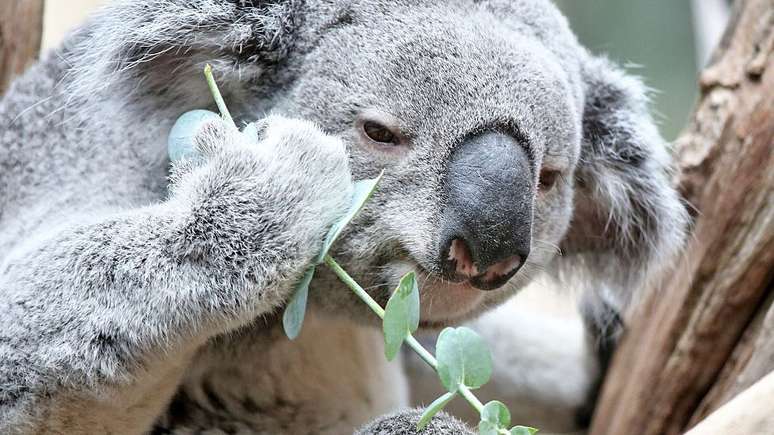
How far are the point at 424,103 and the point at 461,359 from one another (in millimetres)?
662

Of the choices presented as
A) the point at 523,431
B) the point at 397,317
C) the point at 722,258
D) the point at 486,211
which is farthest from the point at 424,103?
the point at 722,258

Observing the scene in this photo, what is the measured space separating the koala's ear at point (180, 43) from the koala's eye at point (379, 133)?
37cm

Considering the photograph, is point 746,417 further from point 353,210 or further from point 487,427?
point 353,210

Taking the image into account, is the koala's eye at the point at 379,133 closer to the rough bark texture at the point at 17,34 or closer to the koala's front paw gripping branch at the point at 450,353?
the koala's front paw gripping branch at the point at 450,353

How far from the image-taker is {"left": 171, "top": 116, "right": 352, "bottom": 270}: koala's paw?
80.3 inches

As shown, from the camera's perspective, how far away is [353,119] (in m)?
2.29

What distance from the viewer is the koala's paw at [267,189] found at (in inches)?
80.3

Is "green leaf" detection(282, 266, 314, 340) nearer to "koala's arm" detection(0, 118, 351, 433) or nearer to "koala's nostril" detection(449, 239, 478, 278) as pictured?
"koala's arm" detection(0, 118, 351, 433)

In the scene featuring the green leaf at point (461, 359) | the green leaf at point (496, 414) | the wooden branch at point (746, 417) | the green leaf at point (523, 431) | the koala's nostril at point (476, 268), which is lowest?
the green leaf at point (523, 431)

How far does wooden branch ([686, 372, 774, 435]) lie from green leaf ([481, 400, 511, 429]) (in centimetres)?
39

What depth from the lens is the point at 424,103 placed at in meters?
2.23

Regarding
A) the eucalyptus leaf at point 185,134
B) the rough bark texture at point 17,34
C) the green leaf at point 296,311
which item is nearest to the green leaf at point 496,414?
the green leaf at point 296,311

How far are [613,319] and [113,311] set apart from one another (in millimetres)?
2272

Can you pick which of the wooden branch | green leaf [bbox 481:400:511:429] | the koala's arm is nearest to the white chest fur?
the koala's arm
